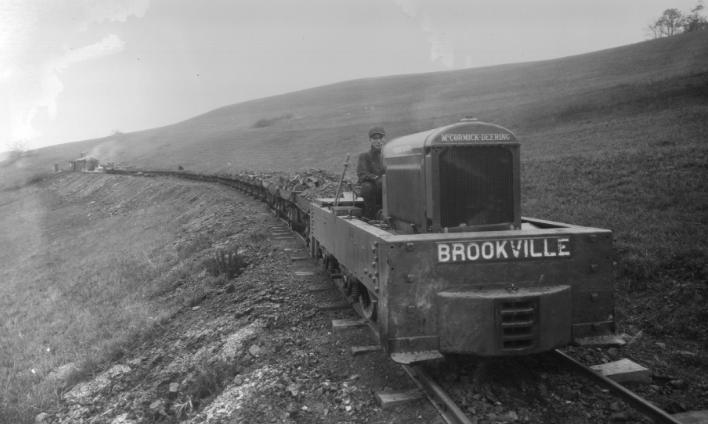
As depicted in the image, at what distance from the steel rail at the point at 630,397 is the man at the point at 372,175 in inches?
130

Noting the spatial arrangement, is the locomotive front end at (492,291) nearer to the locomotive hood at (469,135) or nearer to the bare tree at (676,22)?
the locomotive hood at (469,135)

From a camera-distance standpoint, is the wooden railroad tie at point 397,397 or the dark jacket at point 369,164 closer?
the wooden railroad tie at point 397,397

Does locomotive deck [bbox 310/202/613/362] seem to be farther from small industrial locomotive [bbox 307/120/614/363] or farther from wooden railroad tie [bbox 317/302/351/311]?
wooden railroad tie [bbox 317/302/351/311]

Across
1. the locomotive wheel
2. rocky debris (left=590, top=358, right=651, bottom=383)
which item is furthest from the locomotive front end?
the locomotive wheel

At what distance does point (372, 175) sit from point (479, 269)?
3118 mm

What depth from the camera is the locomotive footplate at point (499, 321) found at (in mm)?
4477

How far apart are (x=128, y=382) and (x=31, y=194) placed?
4540cm

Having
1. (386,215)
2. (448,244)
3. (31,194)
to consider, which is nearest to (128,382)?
(386,215)

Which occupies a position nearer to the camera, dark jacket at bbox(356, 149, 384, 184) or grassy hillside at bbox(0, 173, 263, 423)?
dark jacket at bbox(356, 149, 384, 184)

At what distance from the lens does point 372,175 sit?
24.6 ft

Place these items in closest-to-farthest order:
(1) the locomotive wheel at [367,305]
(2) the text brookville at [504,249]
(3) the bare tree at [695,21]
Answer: (2) the text brookville at [504,249]
(1) the locomotive wheel at [367,305]
(3) the bare tree at [695,21]

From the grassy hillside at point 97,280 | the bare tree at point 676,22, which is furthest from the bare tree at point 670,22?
the grassy hillside at point 97,280

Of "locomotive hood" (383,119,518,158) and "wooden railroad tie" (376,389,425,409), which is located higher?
"locomotive hood" (383,119,518,158)

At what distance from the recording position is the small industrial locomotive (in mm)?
4512
